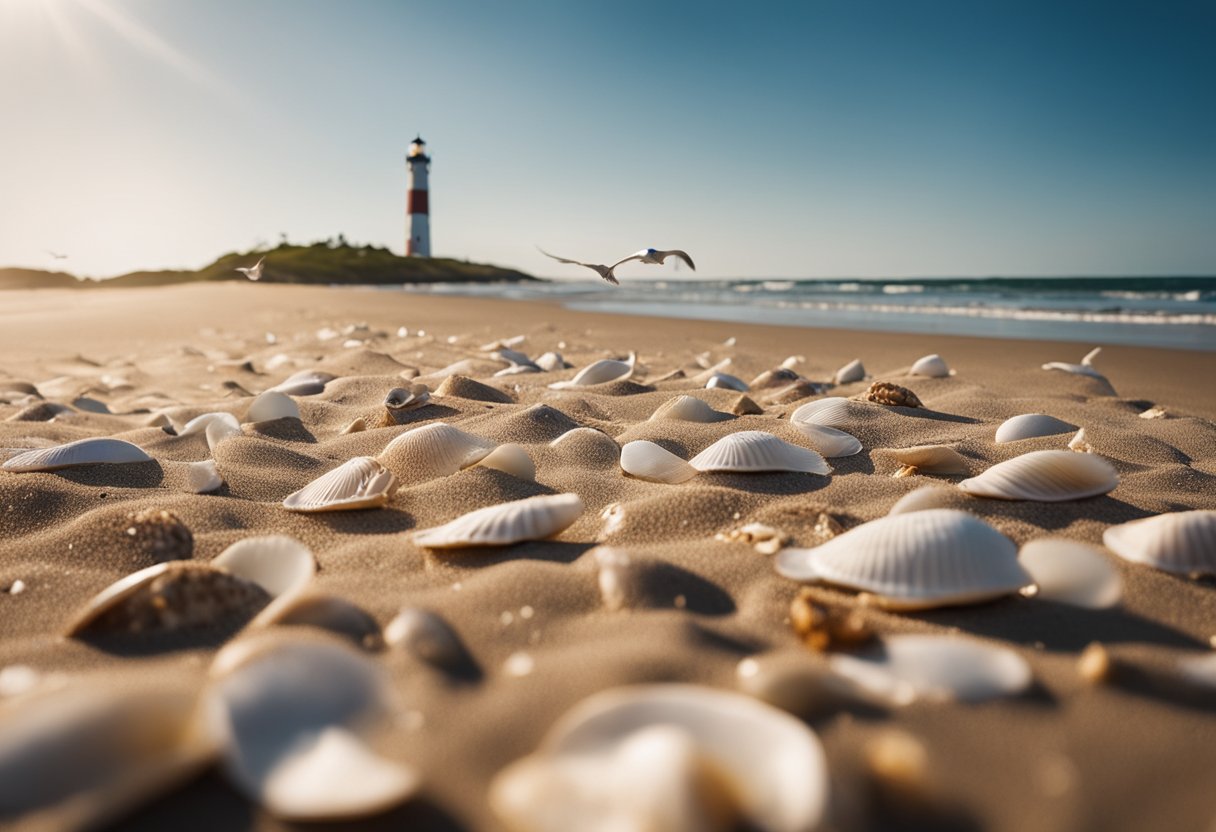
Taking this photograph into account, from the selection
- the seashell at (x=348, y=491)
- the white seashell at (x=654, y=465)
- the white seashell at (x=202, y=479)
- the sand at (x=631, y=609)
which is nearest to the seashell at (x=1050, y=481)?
the sand at (x=631, y=609)

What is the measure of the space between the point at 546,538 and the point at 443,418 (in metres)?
1.43

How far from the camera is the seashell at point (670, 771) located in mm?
820

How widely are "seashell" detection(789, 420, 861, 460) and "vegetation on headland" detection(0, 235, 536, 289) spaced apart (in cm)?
3102

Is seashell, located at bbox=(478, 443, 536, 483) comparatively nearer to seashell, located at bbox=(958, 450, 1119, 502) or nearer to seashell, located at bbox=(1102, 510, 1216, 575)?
seashell, located at bbox=(958, 450, 1119, 502)

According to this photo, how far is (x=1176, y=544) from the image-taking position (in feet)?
4.89

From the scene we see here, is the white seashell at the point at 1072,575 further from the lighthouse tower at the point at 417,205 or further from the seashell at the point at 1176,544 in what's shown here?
the lighthouse tower at the point at 417,205

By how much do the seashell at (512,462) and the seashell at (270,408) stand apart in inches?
50.9

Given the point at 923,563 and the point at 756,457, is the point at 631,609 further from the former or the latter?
the point at 756,457

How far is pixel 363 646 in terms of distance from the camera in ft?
4.05

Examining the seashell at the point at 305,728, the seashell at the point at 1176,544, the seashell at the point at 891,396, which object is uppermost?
the seashell at the point at 891,396

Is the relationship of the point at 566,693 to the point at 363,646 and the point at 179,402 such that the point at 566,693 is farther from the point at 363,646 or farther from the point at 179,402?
the point at 179,402

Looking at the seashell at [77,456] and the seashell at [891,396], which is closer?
the seashell at [77,456]

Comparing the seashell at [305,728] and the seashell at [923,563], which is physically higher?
the seashell at [923,563]

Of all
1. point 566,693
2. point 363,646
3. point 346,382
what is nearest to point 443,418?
point 346,382
